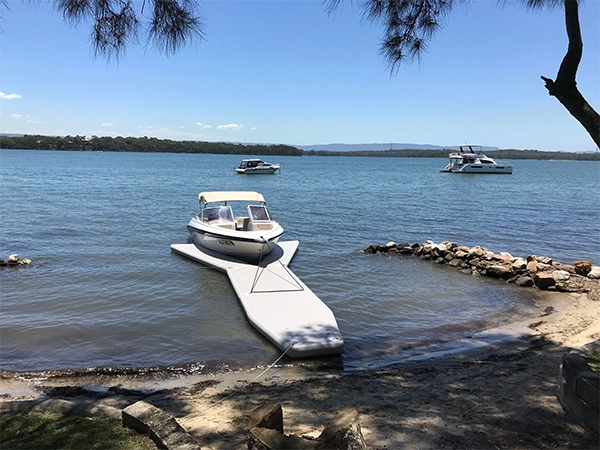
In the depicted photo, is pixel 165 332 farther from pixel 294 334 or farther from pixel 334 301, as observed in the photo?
pixel 334 301

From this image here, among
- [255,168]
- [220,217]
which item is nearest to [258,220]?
[220,217]

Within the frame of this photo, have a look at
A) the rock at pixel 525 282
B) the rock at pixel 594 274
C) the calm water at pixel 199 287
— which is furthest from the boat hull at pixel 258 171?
the rock at pixel 525 282

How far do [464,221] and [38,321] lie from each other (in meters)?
20.9

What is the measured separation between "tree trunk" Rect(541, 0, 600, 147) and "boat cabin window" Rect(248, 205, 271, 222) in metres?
10.7

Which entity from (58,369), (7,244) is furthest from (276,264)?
(7,244)

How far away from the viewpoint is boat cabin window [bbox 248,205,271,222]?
14547 millimetres

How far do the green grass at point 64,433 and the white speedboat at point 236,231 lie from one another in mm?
8948

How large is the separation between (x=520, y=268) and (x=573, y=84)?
9306 mm

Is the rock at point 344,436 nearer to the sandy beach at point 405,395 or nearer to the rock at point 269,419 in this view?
the rock at point 269,419

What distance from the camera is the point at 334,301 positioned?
1066 centimetres

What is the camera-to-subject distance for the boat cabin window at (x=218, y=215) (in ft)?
49.7

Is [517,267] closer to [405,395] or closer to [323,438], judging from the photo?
[405,395]

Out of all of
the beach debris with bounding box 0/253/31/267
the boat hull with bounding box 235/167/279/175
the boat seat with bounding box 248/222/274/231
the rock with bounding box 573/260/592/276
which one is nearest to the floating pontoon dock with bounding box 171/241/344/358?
the boat seat with bounding box 248/222/274/231

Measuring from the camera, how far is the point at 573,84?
4.56 m
